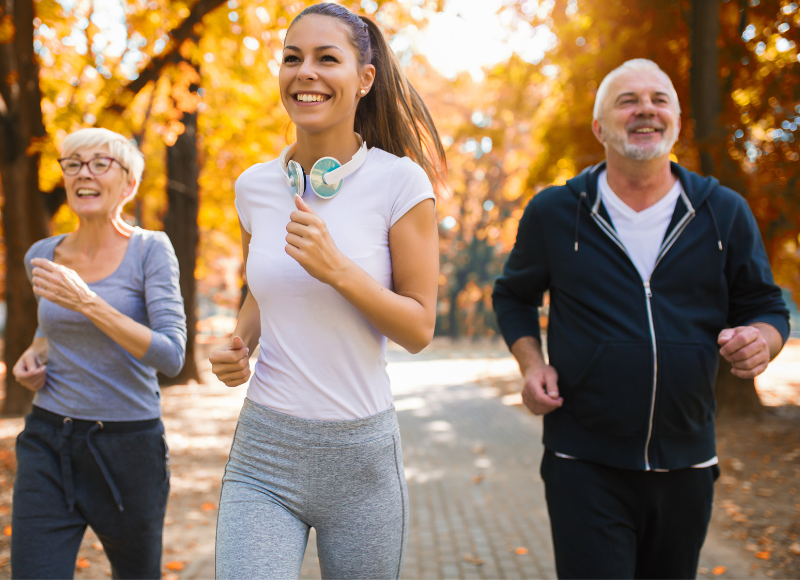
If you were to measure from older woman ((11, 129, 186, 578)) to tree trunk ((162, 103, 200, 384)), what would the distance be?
10960 millimetres

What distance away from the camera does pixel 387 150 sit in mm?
2398

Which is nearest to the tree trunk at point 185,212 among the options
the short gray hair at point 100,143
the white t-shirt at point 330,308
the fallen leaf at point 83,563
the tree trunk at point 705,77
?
the fallen leaf at point 83,563

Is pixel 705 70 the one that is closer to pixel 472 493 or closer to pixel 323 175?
pixel 472 493

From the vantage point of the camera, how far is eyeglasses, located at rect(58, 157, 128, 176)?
9.95 ft

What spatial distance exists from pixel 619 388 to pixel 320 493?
1.20 metres

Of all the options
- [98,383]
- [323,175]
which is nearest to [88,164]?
[98,383]

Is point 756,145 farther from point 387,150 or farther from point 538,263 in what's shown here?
point 387,150

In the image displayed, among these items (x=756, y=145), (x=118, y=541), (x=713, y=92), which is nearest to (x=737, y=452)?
(x=756, y=145)

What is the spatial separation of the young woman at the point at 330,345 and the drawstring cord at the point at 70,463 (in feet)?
3.11

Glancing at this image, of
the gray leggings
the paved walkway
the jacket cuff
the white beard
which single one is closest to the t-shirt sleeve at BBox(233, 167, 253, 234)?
the gray leggings

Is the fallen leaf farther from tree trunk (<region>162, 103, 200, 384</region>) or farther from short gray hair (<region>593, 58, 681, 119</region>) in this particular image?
tree trunk (<region>162, 103, 200, 384</region>)

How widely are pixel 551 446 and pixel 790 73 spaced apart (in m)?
8.11

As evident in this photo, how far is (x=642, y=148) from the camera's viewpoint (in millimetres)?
2775

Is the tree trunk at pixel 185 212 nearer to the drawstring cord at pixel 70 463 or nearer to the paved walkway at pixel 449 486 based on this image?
the paved walkway at pixel 449 486
